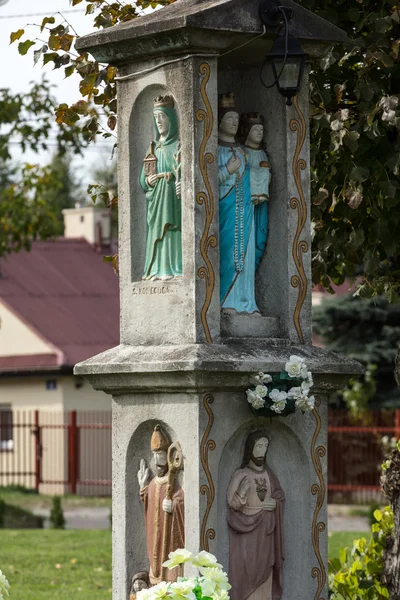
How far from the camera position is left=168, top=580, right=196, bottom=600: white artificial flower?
18.5ft

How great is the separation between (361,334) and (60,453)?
6.78 metres

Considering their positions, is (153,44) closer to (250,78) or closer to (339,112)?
(250,78)

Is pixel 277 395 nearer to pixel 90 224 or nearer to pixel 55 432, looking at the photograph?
pixel 55 432

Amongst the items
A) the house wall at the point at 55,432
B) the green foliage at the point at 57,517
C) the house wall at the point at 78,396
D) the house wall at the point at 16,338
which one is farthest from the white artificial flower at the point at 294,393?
the house wall at the point at 16,338

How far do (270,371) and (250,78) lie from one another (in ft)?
5.29

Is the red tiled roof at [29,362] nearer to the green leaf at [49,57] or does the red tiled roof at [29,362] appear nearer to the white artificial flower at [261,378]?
the green leaf at [49,57]

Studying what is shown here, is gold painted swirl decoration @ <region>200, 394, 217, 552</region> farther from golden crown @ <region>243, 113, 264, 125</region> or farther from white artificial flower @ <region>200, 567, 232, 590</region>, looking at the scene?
golden crown @ <region>243, 113, 264, 125</region>

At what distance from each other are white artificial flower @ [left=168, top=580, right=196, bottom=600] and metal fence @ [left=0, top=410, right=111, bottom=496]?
71.2 feet

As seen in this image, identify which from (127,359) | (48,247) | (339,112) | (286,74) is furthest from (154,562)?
(48,247)

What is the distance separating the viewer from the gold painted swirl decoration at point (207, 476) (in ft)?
23.1

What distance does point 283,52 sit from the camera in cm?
730

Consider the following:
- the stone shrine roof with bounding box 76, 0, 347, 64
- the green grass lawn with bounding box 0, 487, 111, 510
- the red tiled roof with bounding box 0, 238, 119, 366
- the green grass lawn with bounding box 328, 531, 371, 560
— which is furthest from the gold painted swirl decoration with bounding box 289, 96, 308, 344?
the red tiled roof with bounding box 0, 238, 119, 366

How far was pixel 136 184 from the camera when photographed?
763 cm

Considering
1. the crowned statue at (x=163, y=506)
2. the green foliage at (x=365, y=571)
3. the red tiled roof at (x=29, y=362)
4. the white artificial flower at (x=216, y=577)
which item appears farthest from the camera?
the red tiled roof at (x=29, y=362)
